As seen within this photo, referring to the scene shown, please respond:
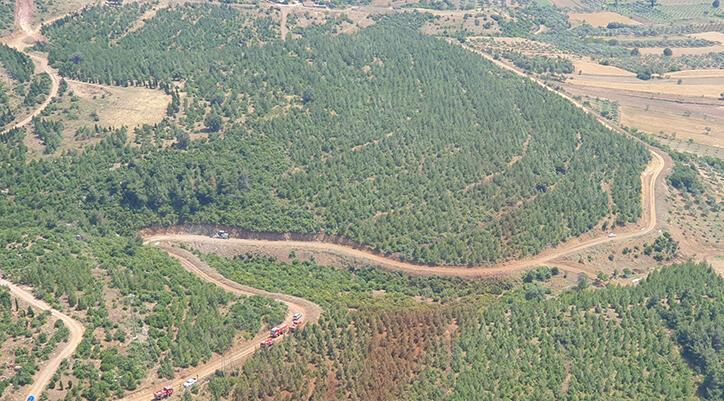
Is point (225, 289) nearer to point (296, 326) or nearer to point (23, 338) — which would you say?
point (296, 326)

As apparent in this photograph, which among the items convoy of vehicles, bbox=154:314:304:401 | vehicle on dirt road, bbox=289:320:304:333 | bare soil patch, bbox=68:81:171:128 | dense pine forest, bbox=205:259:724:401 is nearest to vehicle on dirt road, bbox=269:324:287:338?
convoy of vehicles, bbox=154:314:304:401

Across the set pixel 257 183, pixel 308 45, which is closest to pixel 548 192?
pixel 257 183

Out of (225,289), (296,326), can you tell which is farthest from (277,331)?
(225,289)

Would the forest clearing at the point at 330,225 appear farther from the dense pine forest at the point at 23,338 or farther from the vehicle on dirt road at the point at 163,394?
the dense pine forest at the point at 23,338

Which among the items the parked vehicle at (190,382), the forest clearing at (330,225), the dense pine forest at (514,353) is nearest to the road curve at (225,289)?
the forest clearing at (330,225)

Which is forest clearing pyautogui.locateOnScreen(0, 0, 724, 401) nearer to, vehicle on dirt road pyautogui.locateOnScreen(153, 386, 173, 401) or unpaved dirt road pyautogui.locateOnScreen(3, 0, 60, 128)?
vehicle on dirt road pyautogui.locateOnScreen(153, 386, 173, 401)
